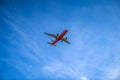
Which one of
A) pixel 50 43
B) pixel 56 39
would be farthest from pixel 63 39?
pixel 50 43

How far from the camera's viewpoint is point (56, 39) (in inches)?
3238

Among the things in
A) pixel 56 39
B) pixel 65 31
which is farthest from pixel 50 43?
pixel 65 31

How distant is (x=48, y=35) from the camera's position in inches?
3174

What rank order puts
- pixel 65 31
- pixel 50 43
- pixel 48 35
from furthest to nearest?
1. pixel 50 43
2. pixel 48 35
3. pixel 65 31

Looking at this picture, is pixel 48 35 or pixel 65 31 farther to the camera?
pixel 48 35

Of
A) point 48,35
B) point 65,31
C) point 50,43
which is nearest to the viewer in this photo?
point 65,31

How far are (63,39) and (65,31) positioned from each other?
7.27m

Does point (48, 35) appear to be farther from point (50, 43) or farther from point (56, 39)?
point (50, 43)

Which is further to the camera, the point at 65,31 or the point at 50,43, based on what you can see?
the point at 50,43

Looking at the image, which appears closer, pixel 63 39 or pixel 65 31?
pixel 65 31

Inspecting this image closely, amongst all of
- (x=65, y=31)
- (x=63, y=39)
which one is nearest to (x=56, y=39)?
(x=63, y=39)

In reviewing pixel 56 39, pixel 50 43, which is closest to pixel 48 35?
pixel 56 39

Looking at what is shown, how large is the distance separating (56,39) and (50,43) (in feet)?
26.6

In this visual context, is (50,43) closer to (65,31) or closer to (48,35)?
(48,35)
